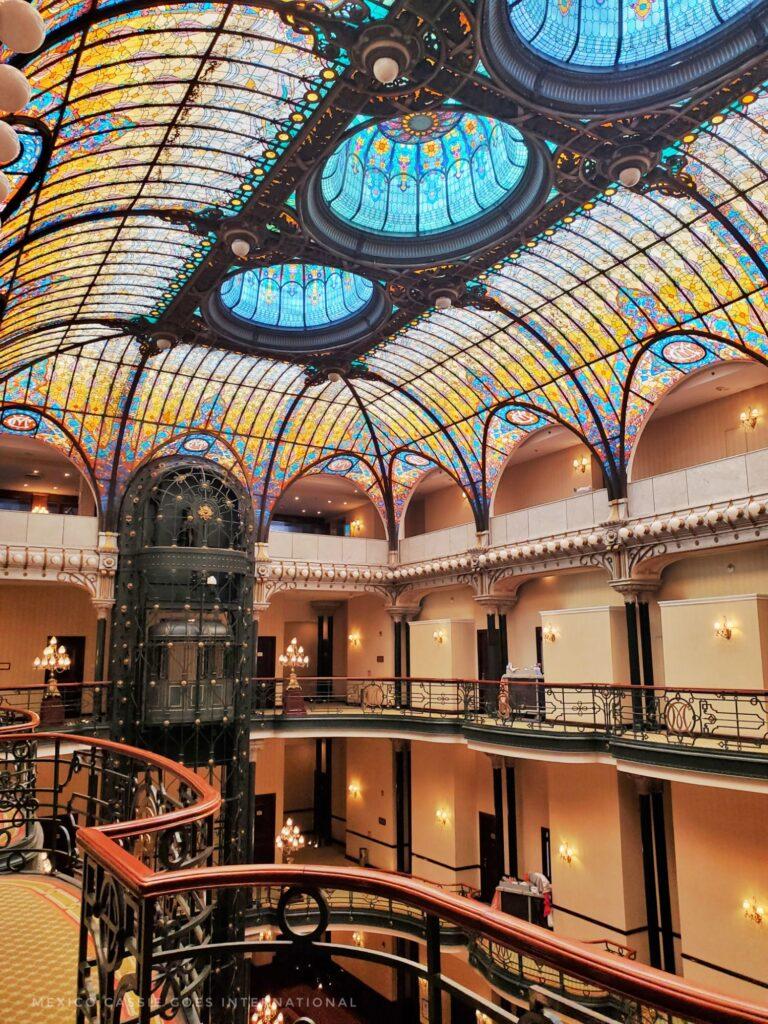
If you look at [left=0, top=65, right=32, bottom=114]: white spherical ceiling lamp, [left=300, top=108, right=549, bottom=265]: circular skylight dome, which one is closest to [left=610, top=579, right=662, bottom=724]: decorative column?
[left=300, top=108, right=549, bottom=265]: circular skylight dome

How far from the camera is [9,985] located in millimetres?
4246

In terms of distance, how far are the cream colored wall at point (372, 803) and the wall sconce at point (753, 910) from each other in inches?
476

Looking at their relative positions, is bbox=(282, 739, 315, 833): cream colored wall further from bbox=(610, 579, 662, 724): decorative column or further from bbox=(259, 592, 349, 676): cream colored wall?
bbox=(610, 579, 662, 724): decorative column

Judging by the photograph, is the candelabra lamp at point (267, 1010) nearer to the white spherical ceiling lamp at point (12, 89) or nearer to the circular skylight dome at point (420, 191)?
the white spherical ceiling lamp at point (12, 89)

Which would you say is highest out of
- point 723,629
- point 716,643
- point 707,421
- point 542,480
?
point 707,421

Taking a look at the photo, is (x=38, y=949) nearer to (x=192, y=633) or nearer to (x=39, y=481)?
(x=192, y=633)

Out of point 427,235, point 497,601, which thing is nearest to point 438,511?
point 497,601

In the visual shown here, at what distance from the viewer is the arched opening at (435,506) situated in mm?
26219

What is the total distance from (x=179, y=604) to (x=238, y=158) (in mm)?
10235

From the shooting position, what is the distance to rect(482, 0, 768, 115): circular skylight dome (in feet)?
31.2

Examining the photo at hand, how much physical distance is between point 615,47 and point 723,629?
1051 cm

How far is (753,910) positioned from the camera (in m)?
14.0

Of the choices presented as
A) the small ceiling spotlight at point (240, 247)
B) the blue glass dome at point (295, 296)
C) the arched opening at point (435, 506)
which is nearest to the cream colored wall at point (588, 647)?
the arched opening at point (435, 506)

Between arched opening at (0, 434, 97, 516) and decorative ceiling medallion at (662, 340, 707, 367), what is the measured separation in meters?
16.4
